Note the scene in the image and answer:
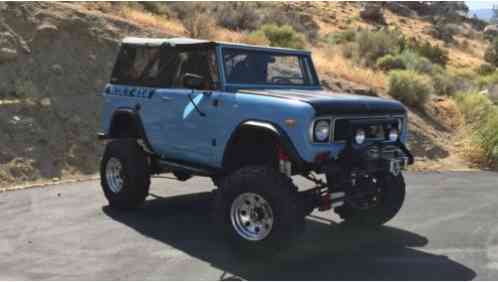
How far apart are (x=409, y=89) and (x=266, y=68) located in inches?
442

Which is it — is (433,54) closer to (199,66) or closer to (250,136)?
(199,66)

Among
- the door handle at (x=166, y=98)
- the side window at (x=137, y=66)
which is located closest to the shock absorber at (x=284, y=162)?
the door handle at (x=166, y=98)

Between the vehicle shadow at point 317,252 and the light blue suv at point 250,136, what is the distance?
24 centimetres

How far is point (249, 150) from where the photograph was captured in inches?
252

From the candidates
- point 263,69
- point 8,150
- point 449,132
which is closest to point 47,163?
point 8,150

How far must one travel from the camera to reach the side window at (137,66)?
7.38 metres

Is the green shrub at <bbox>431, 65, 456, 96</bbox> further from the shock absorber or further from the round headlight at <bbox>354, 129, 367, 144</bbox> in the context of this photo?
the shock absorber

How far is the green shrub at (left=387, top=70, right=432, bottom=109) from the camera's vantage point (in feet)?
56.5

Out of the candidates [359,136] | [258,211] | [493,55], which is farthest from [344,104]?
[493,55]

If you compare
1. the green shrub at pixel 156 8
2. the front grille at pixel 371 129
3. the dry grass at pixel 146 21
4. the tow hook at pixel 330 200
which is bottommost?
the tow hook at pixel 330 200

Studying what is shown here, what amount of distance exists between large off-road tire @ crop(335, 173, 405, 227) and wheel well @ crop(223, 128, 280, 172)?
116 centimetres

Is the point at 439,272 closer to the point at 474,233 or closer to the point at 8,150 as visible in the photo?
the point at 474,233

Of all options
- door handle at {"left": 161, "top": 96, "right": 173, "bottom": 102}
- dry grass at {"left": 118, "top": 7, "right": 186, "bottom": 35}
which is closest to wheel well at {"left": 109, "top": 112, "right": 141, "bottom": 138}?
door handle at {"left": 161, "top": 96, "right": 173, "bottom": 102}

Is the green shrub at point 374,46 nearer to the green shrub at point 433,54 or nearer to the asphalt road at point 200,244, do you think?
the green shrub at point 433,54
